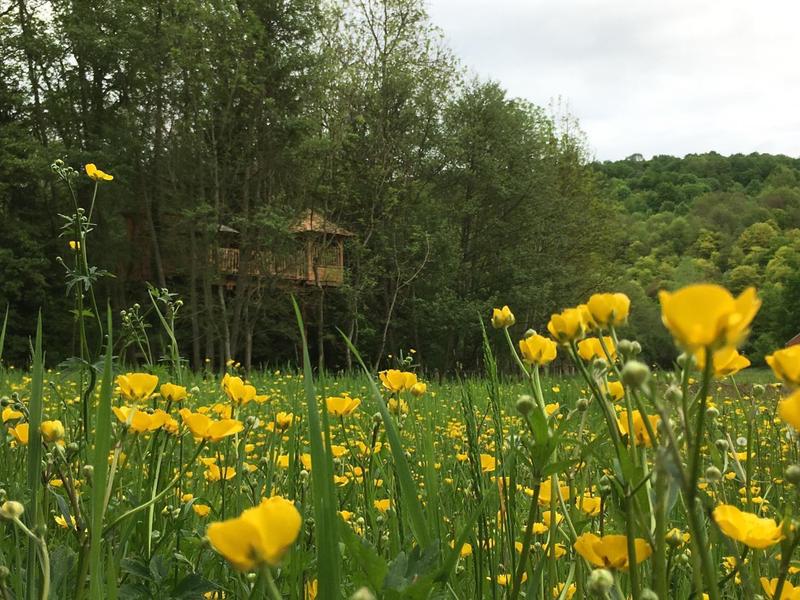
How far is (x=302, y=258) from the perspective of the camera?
52.2ft

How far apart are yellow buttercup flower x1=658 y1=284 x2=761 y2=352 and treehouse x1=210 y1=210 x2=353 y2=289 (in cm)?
1452

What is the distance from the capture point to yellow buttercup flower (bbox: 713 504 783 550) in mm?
464

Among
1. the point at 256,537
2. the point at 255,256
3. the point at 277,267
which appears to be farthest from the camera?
the point at 277,267

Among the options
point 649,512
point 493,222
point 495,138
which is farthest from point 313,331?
point 649,512

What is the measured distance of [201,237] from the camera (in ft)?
48.6

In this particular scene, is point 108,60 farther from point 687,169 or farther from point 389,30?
point 687,169

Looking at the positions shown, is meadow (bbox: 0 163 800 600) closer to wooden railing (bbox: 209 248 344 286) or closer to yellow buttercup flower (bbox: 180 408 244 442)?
yellow buttercup flower (bbox: 180 408 244 442)

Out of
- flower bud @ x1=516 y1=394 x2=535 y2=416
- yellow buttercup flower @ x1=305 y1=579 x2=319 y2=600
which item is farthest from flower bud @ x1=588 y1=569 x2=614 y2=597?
yellow buttercup flower @ x1=305 y1=579 x2=319 y2=600

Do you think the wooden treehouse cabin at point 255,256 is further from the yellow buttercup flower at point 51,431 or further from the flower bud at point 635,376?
the flower bud at point 635,376

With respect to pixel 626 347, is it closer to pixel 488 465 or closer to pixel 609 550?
pixel 609 550

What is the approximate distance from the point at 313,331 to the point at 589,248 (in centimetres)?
956

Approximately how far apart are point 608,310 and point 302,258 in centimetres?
1561

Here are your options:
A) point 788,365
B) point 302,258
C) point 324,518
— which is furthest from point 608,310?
point 302,258

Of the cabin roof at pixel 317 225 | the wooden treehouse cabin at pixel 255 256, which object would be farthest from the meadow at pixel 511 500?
the cabin roof at pixel 317 225
